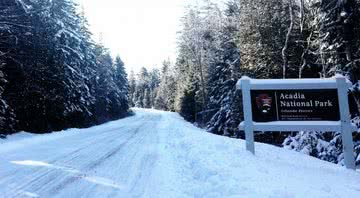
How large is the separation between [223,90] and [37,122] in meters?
14.7

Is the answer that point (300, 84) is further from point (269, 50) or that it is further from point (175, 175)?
point (269, 50)

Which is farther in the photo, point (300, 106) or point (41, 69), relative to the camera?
point (41, 69)

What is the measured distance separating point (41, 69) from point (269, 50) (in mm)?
14185

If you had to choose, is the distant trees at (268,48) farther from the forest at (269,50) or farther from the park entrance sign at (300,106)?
the park entrance sign at (300,106)

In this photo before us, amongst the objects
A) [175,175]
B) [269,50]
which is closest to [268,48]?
[269,50]

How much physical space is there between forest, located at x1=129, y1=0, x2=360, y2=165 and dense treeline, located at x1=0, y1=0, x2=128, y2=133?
466 inches

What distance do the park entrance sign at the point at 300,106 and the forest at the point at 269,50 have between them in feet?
13.9

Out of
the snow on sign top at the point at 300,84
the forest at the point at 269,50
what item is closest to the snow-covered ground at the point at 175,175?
the snow on sign top at the point at 300,84

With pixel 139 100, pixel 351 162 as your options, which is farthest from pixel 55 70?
pixel 139 100

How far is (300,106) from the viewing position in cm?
948

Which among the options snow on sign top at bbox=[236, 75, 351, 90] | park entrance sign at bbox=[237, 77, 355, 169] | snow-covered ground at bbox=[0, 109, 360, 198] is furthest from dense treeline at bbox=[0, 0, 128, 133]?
snow on sign top at bbox=[236, 75, 351, 90]

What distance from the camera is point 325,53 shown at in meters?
16.8

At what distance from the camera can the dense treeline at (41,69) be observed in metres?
20.3

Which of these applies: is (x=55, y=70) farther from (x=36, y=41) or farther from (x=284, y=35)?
(x=284, y=35)
